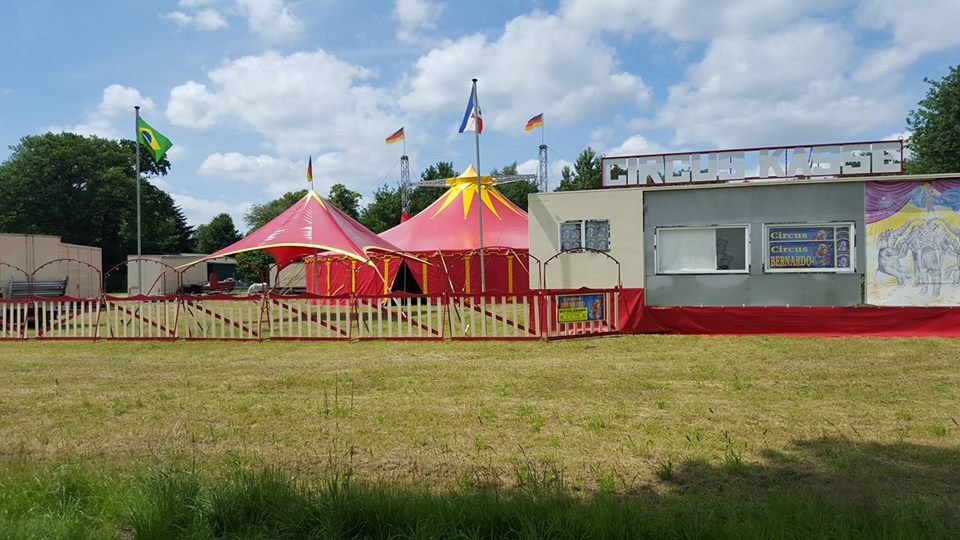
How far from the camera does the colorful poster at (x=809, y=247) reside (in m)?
15.2

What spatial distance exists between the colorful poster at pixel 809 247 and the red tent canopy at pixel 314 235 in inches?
421

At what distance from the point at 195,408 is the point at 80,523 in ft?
10.9

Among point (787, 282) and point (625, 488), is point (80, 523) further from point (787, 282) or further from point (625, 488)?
point (787, 282)

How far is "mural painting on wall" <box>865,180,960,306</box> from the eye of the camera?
14.6m

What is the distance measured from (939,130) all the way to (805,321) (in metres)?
32.4

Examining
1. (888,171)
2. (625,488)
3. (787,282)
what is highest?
(888,171)

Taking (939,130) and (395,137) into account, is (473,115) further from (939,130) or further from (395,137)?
(939,130)

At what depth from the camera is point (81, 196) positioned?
59938mm

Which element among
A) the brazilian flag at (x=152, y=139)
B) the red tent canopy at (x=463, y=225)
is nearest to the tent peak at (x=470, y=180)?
the red tent canopy at (x=463, y=225)

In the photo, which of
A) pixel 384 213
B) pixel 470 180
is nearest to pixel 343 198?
pixel 384 213

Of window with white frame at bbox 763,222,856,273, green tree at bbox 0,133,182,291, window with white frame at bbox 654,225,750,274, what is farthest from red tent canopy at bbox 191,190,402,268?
green tree at bbox 0,133,182,291

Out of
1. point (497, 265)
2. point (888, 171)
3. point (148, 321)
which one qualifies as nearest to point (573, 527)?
point (148, 321)

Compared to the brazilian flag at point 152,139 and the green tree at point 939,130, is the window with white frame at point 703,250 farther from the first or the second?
the green tree at point 939,130

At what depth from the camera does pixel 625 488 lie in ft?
14.6
